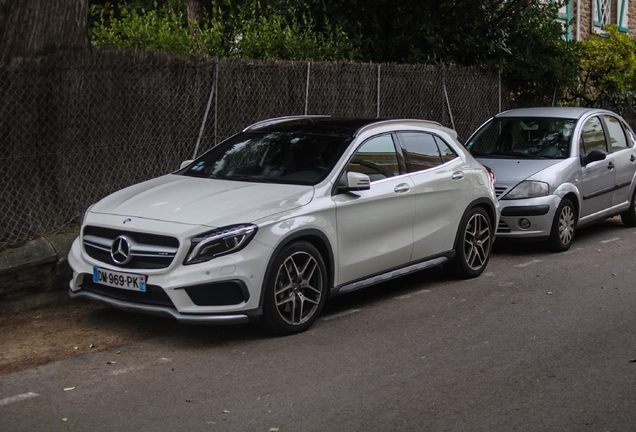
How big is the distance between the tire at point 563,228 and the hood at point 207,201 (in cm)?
453

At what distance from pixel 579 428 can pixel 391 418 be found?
1061 mm

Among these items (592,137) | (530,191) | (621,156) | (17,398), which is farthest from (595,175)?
(17,398)

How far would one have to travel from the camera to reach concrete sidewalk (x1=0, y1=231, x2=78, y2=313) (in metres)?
7.92

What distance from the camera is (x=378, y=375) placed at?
5.97 m

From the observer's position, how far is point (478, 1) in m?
15.9

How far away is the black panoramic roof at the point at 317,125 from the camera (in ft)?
26.5

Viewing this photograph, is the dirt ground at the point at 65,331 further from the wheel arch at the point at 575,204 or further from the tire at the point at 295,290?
the wheel arch at the point at 575,204

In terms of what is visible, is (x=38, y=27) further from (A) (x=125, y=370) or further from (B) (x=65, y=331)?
(A) (x=125, y=370)

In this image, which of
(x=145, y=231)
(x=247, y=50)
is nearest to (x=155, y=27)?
(x=247, y=50)

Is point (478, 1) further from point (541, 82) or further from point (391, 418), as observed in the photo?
point (391, 418)

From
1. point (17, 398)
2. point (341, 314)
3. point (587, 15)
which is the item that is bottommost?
point (341, 314)

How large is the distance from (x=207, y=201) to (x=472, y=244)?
3.38 metres

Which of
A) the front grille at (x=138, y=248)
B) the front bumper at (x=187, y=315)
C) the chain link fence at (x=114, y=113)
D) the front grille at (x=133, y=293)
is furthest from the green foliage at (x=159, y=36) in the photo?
the front bumper at (x=187, y=315)

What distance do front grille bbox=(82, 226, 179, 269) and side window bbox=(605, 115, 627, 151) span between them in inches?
307
